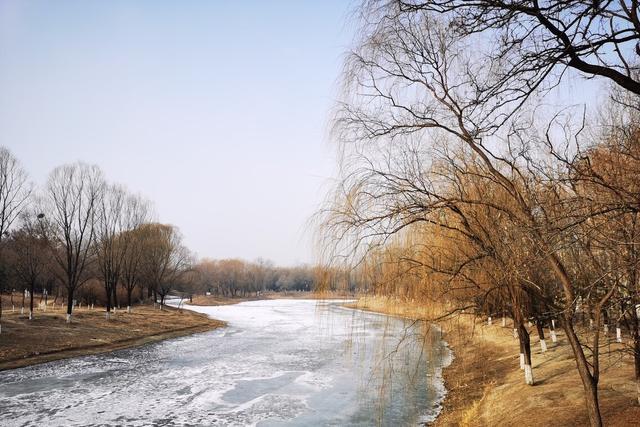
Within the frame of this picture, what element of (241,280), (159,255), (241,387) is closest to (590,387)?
(241,387)

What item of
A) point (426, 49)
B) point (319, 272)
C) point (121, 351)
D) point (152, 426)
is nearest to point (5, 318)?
point (121, 351)

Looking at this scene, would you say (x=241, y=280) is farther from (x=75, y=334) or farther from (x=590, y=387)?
(x=590, y=387)

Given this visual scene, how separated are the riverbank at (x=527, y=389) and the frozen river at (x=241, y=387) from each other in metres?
0.54

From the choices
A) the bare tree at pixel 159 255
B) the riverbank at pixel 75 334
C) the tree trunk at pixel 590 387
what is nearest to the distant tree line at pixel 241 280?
the bare tree at pixel 159 255

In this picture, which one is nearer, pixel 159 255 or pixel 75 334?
pixel 75 334

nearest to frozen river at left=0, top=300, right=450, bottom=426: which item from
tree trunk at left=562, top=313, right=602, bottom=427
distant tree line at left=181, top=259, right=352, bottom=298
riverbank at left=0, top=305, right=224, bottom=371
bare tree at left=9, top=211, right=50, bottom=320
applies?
riverbank at left=0, top=305, right=224, bottom=371

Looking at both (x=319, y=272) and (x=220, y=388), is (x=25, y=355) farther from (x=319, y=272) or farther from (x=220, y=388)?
(x=319, y=272)

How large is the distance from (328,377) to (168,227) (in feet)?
153

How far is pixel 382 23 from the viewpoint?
4984 millimetres

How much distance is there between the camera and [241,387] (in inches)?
633

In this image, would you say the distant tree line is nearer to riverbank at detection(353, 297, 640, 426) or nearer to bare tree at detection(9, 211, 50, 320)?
bare tree at detection(9, 211, 50, 320)

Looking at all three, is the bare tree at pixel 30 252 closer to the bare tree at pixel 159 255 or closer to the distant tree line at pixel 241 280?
the bare tree at pixel 159 255

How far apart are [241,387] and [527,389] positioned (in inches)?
380

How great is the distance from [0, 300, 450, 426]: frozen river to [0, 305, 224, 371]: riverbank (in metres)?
1.58
